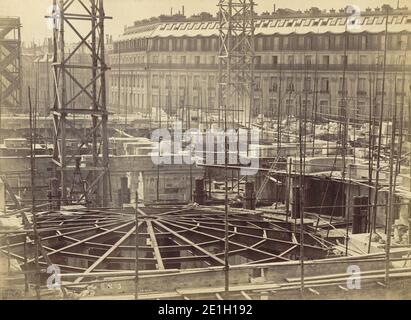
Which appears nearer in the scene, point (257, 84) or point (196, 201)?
point (196, 201)

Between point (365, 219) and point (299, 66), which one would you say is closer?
point (365, 219)

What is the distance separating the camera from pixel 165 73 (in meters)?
49.5

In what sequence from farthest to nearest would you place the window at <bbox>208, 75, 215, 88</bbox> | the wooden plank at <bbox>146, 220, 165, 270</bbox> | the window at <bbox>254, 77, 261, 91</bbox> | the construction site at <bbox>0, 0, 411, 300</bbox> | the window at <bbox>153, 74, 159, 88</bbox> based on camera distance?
the window at <bbox>153, 74, 159, 88</bbox> → the window at <bbox>254, 77, 261, 91</bbox> → the window at <bbox>208, 75, 215, 88</bbox> → the wooden plank at <bbox>146, 220, 165, 270</bbox> → the construction site at <bbox>0, 0, 411, 300</bbox>

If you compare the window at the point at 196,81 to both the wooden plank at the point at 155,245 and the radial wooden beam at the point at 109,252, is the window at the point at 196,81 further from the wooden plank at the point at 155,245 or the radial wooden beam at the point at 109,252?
the radial wooden beam at the point at 109,252

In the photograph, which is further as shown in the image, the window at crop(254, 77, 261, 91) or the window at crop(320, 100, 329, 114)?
the window at crop(254, 77, 261, 91)

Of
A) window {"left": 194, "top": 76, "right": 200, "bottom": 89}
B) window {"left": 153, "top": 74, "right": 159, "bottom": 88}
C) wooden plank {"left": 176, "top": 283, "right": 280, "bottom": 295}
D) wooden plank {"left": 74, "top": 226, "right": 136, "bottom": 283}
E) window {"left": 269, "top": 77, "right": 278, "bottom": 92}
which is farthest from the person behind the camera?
window {"left": 153, "top": 74, "right": 159, "bottom": 88}

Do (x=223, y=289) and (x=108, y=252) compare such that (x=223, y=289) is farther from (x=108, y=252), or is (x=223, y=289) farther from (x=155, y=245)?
(x=108, y=252)

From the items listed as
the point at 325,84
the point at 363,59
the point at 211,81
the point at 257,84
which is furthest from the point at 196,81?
the point at 363,59

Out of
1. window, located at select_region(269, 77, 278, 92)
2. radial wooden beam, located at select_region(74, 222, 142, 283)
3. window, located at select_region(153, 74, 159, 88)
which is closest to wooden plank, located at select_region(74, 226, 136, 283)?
radial wooden beam, located at select_region(74, 222, 142, 283)

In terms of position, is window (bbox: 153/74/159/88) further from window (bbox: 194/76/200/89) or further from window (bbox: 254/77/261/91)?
window (bbox: 254/77/261/91)

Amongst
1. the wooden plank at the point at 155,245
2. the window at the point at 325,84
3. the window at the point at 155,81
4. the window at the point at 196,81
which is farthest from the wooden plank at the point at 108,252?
the window at the point at 155,81
